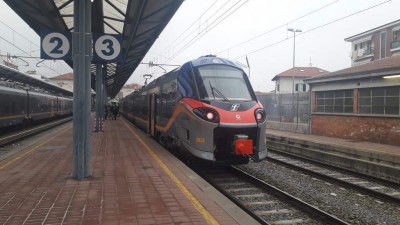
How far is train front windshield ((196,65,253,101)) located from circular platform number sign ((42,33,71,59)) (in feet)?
11.0

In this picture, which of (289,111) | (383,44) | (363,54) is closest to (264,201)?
(289,111)

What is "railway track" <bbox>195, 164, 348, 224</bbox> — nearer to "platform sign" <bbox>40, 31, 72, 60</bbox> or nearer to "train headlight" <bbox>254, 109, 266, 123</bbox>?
"train headlight" <bbox>254, 109, 266, 123</bbox>

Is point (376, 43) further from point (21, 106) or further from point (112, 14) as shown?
point (112, 14)

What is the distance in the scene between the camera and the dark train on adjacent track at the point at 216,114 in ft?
28.6

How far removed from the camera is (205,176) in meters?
9.62

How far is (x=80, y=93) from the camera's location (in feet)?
23.8

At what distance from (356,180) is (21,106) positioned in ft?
64.5

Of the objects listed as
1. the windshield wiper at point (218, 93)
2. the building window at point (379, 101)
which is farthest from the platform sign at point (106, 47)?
the building window at point (379, 101)

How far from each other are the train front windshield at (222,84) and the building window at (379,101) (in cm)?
948

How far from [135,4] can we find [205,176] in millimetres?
4913

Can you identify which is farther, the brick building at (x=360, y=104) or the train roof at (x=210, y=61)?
the brick building at (x=360, y=104)

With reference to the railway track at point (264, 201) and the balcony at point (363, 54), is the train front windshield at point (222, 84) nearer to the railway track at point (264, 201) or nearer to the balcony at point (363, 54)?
the railway track at point (264, 201)

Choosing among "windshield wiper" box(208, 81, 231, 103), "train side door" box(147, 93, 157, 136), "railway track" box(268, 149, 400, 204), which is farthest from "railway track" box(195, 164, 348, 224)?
"train side door" box(147, 93, 157, 136)

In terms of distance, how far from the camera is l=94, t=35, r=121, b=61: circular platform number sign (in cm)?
801
